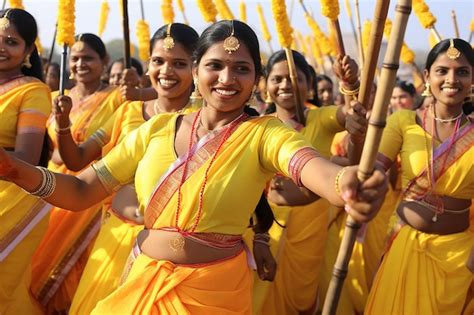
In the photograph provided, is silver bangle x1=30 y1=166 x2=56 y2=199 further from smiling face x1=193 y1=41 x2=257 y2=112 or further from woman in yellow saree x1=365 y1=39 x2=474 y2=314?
woman in yellow saree x1=365 y1=39 x2=474 y2=314

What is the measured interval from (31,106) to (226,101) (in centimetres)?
164

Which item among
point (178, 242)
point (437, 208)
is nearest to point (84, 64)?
point (437, 208)

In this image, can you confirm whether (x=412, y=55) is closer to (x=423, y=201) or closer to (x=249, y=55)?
(x=423, y=201)

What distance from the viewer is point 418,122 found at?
4.13 m

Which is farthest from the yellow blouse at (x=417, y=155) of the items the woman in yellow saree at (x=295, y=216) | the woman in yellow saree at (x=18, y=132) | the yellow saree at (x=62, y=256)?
the yellow saree at (x=62, y=256)

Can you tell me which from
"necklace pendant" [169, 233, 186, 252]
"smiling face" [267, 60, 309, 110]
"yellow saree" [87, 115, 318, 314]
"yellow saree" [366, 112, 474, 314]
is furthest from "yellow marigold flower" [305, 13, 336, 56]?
"necklace pendant" [169, 233, 186, 252]

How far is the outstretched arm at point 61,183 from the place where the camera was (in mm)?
2630

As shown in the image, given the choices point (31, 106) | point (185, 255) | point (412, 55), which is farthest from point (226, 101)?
point (412, 55)

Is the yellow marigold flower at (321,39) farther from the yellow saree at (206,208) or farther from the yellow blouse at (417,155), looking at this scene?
the yellow saree at (206,208)

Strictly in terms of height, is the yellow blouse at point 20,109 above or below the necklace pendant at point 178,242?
above

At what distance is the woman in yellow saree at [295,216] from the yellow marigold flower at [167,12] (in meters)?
1.14

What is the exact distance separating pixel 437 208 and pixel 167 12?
9.75 ft

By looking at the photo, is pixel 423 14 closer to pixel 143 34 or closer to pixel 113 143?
pixel 113 143

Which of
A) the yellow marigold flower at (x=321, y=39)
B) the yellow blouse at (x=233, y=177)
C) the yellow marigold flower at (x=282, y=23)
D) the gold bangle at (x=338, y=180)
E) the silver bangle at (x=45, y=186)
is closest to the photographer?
the gold bangle at (x=338, y=180)
